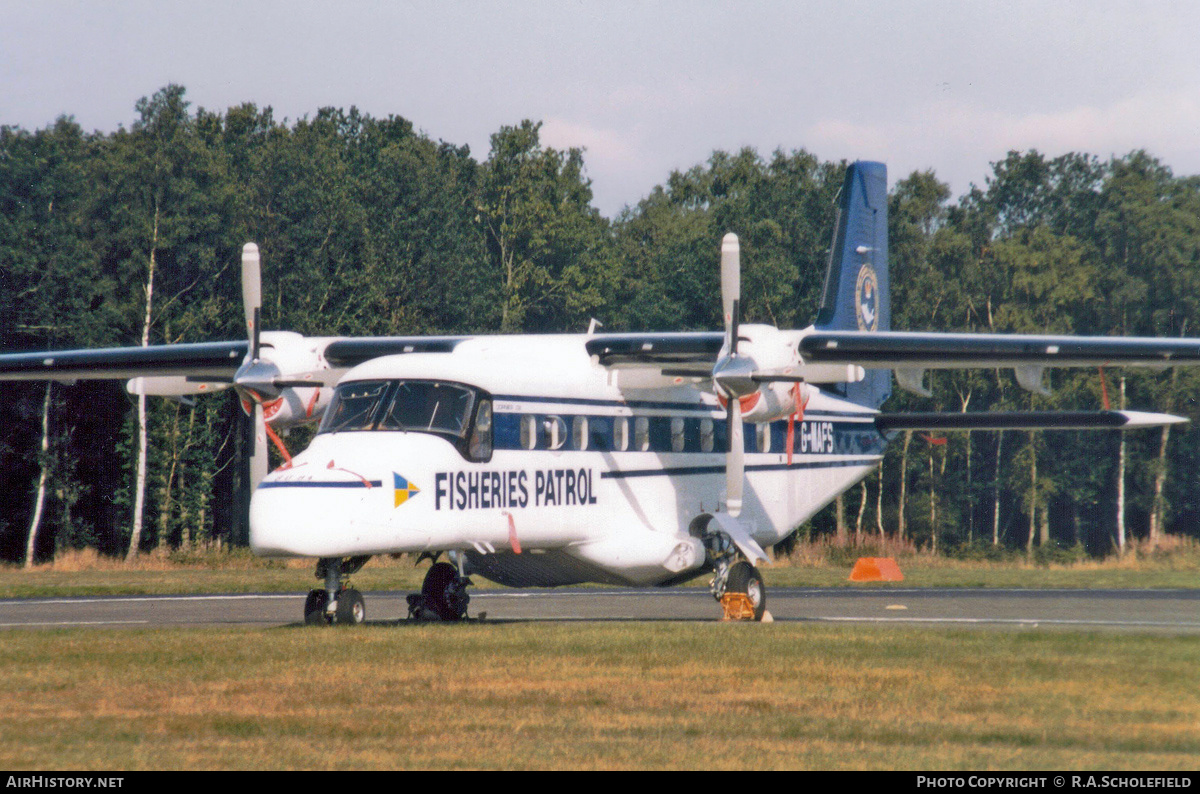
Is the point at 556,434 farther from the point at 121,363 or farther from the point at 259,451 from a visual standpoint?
the point at 121,363

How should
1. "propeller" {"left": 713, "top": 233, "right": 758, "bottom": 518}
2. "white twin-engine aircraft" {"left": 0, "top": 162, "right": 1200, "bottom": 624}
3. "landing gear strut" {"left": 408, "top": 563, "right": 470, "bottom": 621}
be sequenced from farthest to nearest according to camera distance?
"propeller" {"left": 713, "top": 233, "right": 758, "bottom": 518}, "landing gear strut" {"left": 408, "top": 563, "right": 470, "bottom": 621}, "white twin-engine aircraft" {"left": 0, "top": 162, "right": 1200, "bottom": 624}

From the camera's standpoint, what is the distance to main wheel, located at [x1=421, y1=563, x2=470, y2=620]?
17.4m

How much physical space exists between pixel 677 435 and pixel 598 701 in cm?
969

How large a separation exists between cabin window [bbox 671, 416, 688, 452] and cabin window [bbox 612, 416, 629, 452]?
1.01 meters

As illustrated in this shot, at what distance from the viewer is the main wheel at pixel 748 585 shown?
18.2 meters

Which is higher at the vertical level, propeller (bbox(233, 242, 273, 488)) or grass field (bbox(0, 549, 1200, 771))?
propeller (bbox(233, 242, 273, 488))

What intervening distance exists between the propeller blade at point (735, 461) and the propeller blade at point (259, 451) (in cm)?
597

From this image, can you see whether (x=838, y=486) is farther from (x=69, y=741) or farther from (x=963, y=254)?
(x=963, y=254)

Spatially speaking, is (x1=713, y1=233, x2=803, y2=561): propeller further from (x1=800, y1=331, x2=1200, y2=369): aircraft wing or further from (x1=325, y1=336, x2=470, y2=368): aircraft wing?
(x1=325, y1=336, x2=470, y2=368): aircraft wing

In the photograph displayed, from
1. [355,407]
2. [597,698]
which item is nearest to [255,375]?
[355,407]

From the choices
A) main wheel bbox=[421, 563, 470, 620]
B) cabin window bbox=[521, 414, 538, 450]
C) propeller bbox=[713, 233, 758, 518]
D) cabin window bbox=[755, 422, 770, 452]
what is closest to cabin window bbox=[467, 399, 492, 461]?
cabin window bbox=[521, 414, 538, 450]

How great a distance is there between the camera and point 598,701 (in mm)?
10125

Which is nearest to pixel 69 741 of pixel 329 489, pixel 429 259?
pixel 329 489

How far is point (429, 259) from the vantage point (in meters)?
55.9
